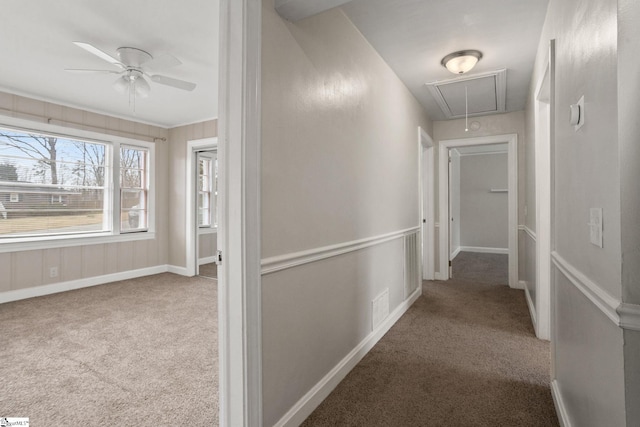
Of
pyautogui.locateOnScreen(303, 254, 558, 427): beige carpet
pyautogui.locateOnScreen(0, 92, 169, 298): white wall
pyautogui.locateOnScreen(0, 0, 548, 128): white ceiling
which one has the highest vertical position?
pyautogui.locateOnScreen(0, 0, 548, 128): white ceiling

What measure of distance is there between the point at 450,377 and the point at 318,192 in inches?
59.7

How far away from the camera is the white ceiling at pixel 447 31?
7.11 feet

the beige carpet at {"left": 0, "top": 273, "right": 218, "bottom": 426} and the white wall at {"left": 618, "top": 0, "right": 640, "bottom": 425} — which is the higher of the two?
the white wall at {"left": 618, "top": 0, "right": 640, "bottom": 425}

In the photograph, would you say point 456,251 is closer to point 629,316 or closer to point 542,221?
point 542,221

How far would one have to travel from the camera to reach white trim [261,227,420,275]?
1.52 m

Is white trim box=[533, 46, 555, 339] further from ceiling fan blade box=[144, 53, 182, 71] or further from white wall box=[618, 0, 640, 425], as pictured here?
ceiling fan blade box=[144, 53, 182, 71]

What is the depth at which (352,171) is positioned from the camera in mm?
2352

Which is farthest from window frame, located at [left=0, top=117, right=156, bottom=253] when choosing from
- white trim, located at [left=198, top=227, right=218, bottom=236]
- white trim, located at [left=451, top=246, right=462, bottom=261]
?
white trim, located at [left=451, top=246, right=462, bottom=261]

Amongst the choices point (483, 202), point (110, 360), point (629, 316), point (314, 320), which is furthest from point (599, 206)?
point (483, 202)

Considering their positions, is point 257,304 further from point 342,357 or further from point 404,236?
point 404,236

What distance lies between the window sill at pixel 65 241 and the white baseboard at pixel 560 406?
537 cm

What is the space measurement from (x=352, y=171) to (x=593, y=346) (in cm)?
162

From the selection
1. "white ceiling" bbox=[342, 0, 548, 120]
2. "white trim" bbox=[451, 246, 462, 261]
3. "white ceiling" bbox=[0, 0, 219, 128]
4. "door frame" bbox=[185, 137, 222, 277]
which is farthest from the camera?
"white trim" bbox=[451, 246, 462, 261]

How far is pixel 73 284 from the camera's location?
4383 millimetres
